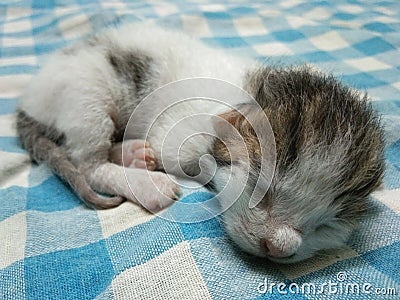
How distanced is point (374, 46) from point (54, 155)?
1709 millimetres

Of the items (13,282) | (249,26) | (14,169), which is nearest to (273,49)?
(249,26)

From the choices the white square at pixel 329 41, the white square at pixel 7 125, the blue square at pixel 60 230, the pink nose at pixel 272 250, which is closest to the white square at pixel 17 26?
the white square at pixel 7 125

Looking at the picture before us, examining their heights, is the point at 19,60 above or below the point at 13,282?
above

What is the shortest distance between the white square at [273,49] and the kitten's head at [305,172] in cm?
124

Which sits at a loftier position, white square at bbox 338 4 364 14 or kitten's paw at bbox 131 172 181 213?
white square at bbox 338 4 364 14

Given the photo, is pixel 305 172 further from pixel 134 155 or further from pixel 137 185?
pixel 134 155

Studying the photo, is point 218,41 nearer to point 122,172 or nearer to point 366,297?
point 122,172

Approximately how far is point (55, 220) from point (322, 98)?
76 cm

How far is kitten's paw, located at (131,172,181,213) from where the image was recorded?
4.39ft

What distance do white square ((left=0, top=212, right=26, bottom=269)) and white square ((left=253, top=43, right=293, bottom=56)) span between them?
4.99 ft

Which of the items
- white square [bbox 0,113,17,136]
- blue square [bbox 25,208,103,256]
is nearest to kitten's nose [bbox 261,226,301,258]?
blue square [bbox 25,208,103,256]

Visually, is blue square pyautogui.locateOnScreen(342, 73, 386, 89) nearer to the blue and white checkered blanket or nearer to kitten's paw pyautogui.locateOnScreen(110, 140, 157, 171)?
the blue and white checkered blanket

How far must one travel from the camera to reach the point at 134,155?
157cm

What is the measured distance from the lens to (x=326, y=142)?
1061mm
